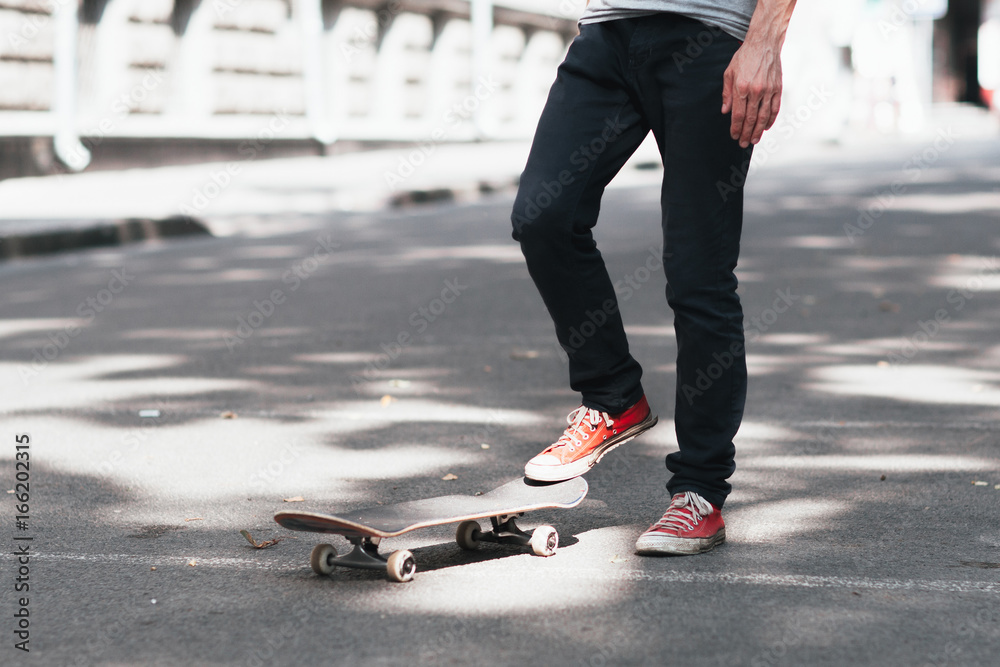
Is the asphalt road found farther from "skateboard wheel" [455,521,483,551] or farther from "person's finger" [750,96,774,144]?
"person's finger" [750,96,774,144]

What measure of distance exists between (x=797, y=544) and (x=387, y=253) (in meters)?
7.92

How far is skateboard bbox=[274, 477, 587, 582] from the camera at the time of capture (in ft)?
9.29

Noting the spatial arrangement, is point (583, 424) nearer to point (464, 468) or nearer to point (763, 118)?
point (464, 468)

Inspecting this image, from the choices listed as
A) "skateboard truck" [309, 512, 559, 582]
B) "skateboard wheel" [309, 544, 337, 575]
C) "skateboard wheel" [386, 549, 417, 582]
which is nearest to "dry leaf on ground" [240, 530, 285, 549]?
"skateboard truck" [309, 512, 559, 582]

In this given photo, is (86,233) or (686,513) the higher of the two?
(686,513)

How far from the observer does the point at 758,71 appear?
2934 mm

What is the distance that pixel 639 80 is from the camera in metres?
3.15

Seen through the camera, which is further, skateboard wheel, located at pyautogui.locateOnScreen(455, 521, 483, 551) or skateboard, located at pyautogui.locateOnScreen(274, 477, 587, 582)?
skateboard wheel, located at pyautogui.locateOnScreen(455, 521, 483, 551)

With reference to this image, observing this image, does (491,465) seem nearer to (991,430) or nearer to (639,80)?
(639,80)

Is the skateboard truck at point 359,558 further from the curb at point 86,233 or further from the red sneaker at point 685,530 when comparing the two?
the curb at point 86,233

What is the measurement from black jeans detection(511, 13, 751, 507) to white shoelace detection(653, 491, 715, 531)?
0.09ft

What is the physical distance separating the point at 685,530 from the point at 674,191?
83 centimetres

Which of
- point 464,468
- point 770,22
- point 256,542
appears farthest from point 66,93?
point 770,22

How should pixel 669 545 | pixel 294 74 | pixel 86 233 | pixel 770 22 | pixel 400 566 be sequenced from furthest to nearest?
pixel 294 74 < pixel 86 233 < pixel 669 545 < pixel 770 22 < pixel 400 566
